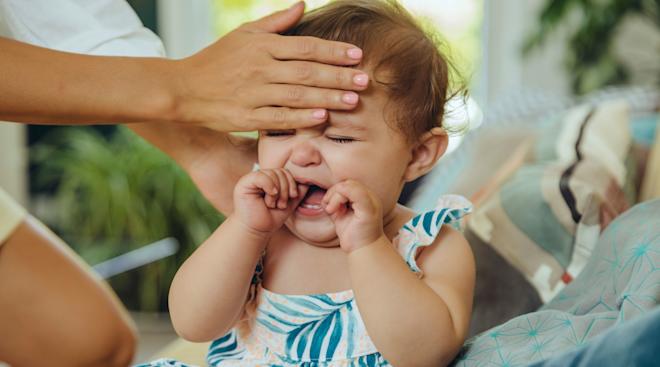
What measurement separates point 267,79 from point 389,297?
0.34 m

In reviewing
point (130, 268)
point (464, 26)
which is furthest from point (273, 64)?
point (464, 26)

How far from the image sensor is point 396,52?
3.37 feet

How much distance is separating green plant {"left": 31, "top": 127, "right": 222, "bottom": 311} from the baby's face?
249 cm

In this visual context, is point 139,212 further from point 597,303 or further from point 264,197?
point 597,303

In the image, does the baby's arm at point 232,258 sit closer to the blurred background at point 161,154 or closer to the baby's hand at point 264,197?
the baby's hand at point 264,197

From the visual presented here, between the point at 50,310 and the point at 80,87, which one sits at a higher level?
the point at 80,87

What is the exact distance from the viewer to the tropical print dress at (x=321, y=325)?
1042 millimetres

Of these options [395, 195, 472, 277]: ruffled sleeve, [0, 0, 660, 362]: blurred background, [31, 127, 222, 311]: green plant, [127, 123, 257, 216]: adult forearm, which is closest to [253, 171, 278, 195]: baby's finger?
[395, 195, 472, 277]: ruffled sleeve

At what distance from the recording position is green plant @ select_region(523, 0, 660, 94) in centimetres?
332

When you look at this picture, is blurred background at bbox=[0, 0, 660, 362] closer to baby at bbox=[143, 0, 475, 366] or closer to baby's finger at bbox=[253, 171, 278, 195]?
baby at bbox=[143, 0, 475, 366]

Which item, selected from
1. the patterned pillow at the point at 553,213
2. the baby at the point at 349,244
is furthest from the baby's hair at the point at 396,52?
the patterned pillow at the point at 553,213

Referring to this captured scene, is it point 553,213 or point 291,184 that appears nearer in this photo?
point 291,184

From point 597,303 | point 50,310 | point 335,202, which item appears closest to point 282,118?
point 335,202

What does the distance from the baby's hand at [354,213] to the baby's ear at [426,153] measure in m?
0.16
